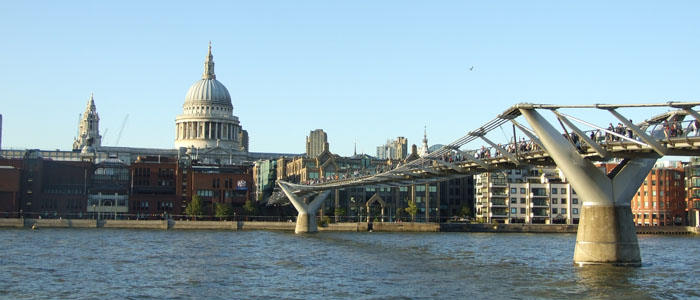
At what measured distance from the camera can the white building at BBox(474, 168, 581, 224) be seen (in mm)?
158125

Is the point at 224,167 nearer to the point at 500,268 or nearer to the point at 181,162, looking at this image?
the point at 181,162

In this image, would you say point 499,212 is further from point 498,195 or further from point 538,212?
point 538,212

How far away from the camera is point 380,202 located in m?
161

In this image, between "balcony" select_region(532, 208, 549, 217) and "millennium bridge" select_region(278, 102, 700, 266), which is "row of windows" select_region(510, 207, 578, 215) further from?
"millennium bridge" select_region(278, 102, 700, 266)

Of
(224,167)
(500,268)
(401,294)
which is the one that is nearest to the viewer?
(401,294)

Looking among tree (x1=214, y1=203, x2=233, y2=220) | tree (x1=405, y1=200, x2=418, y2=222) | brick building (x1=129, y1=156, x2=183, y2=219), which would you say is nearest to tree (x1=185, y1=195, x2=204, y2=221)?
tree (x1=214, y1=203, x2=233, y2=220)

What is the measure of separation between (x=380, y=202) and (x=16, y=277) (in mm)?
110228

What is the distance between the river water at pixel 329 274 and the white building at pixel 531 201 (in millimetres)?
74685

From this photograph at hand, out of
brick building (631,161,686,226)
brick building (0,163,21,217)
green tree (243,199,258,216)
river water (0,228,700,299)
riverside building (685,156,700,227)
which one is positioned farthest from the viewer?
green tree (243,199,258,216)

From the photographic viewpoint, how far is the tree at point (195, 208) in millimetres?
160125

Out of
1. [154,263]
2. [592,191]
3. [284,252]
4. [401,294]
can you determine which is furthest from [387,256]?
[401,294]

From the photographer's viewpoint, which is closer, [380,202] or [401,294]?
[401,294]

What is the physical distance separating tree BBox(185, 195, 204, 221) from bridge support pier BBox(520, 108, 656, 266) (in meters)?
111

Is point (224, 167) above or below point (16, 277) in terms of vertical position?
above
